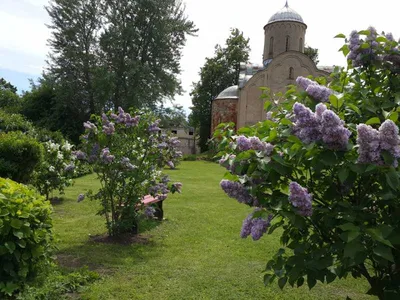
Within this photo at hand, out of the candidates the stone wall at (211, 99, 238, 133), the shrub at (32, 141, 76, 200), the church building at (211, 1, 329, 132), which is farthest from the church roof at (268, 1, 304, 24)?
the shrub at (32, 141, 76, 200)

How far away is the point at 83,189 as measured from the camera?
1249cm

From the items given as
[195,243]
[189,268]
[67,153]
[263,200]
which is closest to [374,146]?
[263,200]

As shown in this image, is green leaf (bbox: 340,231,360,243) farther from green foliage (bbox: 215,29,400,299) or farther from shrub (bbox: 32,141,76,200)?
shrub (bbox: 32,141,76,200)

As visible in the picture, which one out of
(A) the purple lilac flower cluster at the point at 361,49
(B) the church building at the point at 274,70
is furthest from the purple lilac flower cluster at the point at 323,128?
(B) the church building at the point at 274,70

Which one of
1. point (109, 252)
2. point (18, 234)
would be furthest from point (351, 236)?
point (109, 252)

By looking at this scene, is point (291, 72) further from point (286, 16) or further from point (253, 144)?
point (253, 144)

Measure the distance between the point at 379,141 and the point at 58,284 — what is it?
3.63 metres

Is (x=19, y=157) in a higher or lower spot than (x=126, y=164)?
lower

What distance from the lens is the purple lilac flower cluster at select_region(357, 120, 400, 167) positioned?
1.56 meters

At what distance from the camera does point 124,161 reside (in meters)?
5.66

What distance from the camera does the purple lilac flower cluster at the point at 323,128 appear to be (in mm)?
1612

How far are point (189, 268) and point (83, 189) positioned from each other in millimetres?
8781

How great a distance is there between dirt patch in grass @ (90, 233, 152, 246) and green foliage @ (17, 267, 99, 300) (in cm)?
147

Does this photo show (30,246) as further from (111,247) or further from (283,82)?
(283,82)
